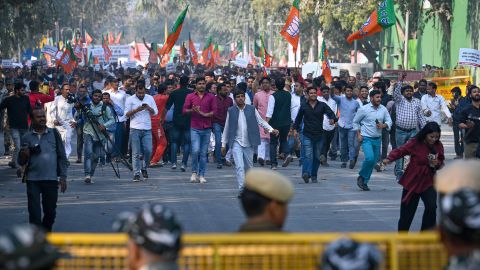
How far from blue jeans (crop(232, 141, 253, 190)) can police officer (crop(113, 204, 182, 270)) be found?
12.0 m

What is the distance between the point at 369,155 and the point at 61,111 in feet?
17.7

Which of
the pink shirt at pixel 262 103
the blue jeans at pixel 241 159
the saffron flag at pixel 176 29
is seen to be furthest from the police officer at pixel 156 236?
the saffron flag at pixel 176 29

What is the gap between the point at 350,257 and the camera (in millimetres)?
4008

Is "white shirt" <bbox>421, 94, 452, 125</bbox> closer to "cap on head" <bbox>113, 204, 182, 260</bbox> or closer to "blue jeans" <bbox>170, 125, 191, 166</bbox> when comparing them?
"blue jeans" <bbox>170, 125, 191, 166</bbox>

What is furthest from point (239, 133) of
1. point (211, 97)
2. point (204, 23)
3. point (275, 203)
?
point (204, 23)

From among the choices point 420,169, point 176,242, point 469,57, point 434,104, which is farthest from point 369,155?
point 176,242

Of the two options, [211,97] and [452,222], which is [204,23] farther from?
[452,222]

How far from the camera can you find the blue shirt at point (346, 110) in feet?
72.1

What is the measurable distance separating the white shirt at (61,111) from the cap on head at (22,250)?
53.9ft

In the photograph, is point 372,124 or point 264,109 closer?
point 372,124

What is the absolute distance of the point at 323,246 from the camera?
4957 mm

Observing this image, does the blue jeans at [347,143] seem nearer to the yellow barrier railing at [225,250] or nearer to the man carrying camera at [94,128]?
the man carrying camera at [94,128]

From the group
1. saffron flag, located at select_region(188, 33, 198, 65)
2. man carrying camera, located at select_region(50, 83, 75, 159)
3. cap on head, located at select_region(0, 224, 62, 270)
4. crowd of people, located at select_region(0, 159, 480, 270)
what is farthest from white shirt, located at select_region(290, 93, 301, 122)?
saffron flag, located at select_region(188, 33, 198, 65)

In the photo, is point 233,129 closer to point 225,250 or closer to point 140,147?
point 140,147
